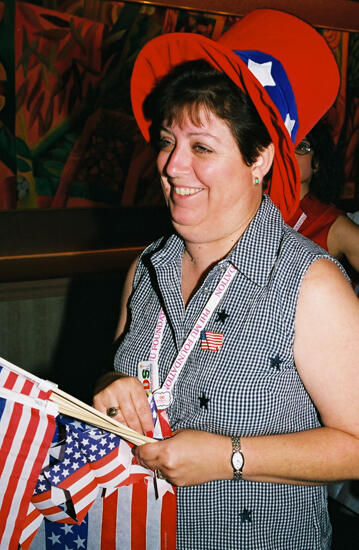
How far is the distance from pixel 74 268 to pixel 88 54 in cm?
400

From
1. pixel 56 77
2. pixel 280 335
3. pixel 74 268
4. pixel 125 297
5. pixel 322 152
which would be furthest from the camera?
pixel 56 77

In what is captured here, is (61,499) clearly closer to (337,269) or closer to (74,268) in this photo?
(337,269)

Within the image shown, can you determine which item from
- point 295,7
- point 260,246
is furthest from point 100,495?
point 295,7

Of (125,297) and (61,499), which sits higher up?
(125,297)

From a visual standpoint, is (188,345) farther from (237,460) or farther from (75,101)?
(75,101)

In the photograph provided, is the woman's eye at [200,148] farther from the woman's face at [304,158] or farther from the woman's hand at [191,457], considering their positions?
the woman's face at [304,158]

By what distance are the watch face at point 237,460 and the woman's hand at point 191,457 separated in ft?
0.03

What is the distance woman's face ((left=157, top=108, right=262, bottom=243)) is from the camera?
5.20 feet

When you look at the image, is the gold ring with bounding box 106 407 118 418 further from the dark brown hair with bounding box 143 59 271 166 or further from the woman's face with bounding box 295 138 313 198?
the woman's face with bounding box 295 138 313 198

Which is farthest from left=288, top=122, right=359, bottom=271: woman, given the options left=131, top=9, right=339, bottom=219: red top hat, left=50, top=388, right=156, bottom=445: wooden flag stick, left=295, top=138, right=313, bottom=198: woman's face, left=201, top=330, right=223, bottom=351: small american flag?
Answer: left=50, top=388, right=156, bottom=445: wooden flag stick

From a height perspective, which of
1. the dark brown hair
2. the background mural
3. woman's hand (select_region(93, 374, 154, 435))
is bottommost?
the background mural

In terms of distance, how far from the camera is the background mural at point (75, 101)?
9156 millimetres

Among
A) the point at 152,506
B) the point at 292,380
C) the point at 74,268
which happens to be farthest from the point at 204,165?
the point at 74,268

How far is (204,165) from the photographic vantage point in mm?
1598
